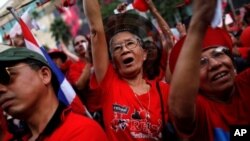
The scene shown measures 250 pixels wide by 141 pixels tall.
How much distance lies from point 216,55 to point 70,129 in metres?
0.85

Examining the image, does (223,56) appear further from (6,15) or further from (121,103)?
(6,15)

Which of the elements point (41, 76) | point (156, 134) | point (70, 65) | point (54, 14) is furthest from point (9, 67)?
point (54, 14)

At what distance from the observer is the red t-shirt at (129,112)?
92.4 inches

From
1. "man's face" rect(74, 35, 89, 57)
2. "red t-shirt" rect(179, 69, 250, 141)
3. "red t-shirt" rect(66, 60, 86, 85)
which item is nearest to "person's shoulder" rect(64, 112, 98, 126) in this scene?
"red t-shirt" rect(179, 69, 250, 141)

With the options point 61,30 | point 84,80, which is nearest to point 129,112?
point 84,80

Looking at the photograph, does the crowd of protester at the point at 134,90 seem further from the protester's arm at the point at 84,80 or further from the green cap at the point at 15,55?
the protester's arm at the point at 84,80

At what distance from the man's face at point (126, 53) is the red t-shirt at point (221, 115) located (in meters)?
0.82

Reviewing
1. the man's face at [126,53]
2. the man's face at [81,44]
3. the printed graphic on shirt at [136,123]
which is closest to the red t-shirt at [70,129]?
the printed graphic on shirt at [136,123]

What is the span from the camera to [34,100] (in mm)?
1916

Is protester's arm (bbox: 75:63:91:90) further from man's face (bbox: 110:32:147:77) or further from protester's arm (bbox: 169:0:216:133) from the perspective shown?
protester's arm (bbox: 169:0:216:133)

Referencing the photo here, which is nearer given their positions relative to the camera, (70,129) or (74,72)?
(70,129)

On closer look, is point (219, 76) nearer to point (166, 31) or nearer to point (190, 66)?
point (190, 66)

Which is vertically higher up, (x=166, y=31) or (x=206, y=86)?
(x=166, y=31)

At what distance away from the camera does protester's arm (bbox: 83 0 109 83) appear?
261 centimetres
